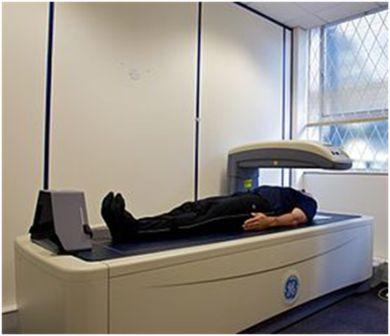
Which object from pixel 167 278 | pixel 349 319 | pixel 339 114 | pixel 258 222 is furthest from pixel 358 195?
pixel 167 278

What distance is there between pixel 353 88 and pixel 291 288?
229 cm

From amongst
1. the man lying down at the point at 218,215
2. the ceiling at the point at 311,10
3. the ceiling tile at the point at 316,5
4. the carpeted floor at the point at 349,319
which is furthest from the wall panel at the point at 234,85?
the carpeted floor at the point at 349,319

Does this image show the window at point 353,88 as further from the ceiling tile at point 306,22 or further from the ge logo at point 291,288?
the ge logo at point 291,288

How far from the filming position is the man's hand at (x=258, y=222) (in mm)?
2262

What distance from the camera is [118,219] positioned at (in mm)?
1828

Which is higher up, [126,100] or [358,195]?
[126,100]

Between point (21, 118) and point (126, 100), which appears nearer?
point (21, 118)

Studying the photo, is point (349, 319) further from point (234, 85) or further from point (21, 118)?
point (21, 118)

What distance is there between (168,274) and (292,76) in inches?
118

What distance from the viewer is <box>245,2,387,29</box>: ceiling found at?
11.3ft

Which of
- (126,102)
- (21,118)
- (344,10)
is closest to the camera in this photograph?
(21,118)

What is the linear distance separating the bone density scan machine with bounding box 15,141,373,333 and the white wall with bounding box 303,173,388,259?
3.29ft

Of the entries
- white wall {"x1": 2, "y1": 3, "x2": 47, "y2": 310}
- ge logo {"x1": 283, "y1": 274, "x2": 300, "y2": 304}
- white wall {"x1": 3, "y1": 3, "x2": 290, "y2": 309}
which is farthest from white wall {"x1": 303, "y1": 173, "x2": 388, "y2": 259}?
white wall {"x1": 2, "y1": 3, "x2": 47, "y2": 310}

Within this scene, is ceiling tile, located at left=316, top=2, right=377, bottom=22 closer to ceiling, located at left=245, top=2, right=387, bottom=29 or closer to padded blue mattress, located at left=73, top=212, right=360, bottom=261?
ceiling, located at left=245, top=2, right=387, bottom=29
